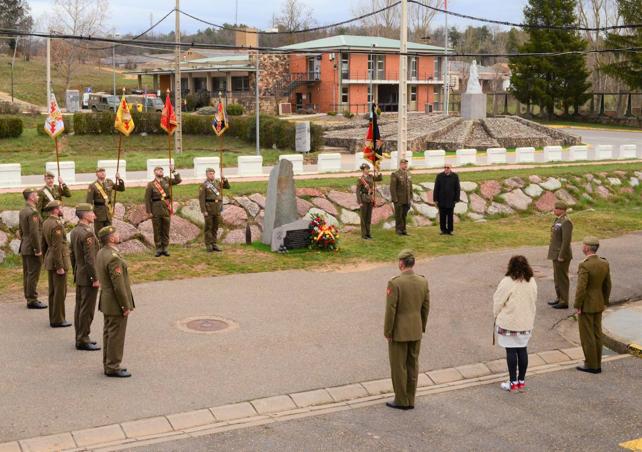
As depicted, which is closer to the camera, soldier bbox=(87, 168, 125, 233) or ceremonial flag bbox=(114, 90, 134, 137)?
soldier bbox=(87, 168, 125, 233)

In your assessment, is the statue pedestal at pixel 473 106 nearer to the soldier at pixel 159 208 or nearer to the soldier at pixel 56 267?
the soldier at pixel 159 208

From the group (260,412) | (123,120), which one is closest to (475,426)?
(260,412)

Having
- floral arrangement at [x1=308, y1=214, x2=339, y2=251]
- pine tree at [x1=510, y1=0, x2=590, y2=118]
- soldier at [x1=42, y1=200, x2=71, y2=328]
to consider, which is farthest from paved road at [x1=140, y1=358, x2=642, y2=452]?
pine tree at [x1=510, y1=0, x2=590, y2=118]

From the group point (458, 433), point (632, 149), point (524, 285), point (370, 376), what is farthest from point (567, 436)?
point (632, 149)

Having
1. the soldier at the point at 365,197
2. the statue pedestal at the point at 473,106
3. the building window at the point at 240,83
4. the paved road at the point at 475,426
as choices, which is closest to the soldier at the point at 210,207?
the soldier at the point at 365,197

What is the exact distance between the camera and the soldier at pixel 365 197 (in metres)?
19.0

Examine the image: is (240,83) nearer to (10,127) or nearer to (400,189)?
(10,127)

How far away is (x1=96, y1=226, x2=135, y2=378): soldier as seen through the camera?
32.9 ft

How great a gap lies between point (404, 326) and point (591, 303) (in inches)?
121

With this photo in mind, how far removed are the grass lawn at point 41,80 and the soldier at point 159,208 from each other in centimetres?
5677

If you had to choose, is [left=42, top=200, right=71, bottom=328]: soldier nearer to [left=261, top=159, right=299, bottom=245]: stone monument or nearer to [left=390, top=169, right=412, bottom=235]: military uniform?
[left=261, top=159, right=299, bottom=245]: stone monument

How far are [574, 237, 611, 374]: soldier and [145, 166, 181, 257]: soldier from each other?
9053mm

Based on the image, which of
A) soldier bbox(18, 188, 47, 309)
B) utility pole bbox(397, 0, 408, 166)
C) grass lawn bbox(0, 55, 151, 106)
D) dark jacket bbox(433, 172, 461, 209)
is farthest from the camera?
grass lawn bbox(0, 55, 151, 106)

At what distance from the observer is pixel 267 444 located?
326 inches
